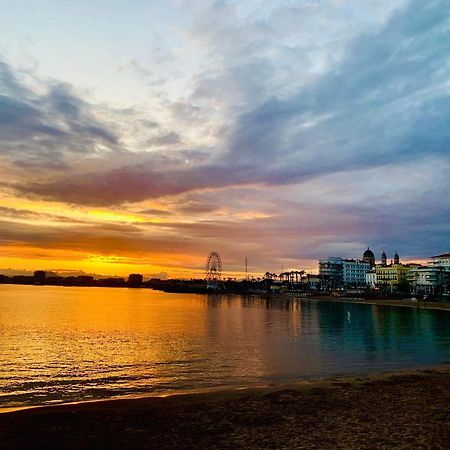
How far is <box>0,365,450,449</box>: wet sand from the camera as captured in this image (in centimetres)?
1472

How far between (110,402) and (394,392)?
45.6ft

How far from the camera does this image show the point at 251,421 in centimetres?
1752

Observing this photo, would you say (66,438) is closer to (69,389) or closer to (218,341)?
(69,389)

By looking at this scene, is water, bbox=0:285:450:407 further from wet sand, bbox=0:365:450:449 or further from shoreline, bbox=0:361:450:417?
wet sand, bbox=0:365:450:449

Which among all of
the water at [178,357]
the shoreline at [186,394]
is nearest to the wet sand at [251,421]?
the shoreline at [186,394]

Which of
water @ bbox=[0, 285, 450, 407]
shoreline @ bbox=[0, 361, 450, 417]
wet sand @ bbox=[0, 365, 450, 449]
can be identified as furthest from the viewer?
water @ bbox=[0, 285, 450, 407]

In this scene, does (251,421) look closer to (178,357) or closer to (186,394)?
(186,394)

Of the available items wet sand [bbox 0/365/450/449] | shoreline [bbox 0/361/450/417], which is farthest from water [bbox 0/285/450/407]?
wet sand [bbox 0/365/450/449]

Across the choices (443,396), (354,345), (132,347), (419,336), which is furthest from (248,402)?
(419,336)

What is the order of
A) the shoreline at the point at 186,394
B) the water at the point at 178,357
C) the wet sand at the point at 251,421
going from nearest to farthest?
the wet sand at the point at 251,421 < the shoreline at the point at 186,394 < the water at the point at 178,357

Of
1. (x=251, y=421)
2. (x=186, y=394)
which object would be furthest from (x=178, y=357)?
(x=251, y=421)

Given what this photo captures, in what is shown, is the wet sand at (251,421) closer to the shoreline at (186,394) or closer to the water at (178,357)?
the shoreline at (186,394)

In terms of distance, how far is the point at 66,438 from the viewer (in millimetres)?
15562

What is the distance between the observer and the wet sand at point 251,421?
14.7 m
